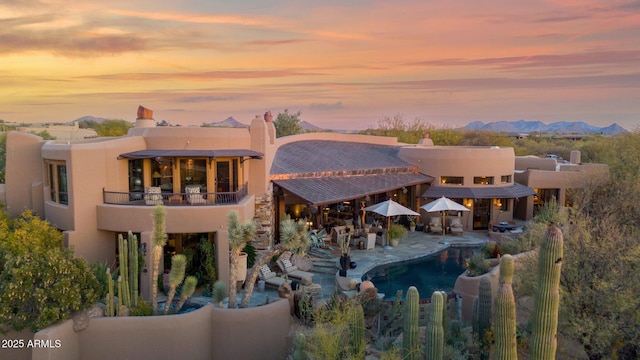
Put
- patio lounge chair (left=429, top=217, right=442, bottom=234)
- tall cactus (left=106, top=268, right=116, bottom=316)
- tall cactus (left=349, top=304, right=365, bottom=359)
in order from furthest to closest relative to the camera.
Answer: patio lounge chair (left=429, top=217, right=442, bottom=234) → tall cactus (left=106, top=268, right=116, bottom=316) → tall cactus (left=349, top=304, right=365, bottom=359)

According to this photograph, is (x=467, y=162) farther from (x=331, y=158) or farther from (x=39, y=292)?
(x=39, y=292)

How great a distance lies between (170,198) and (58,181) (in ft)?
15.5

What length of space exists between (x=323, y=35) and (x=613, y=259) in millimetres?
26613

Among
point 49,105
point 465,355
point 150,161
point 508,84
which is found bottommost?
point 465,355

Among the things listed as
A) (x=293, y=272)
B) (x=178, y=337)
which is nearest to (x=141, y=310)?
(x=178, y=337)

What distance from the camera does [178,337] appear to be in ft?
41.9

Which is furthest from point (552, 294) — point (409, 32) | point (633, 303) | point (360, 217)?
point (409, 32)

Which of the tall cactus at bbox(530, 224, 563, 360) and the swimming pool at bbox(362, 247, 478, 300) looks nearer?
the tall cactus at bbox(530, 224, 563, 360)

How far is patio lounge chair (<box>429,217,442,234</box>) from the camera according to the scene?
2876cm

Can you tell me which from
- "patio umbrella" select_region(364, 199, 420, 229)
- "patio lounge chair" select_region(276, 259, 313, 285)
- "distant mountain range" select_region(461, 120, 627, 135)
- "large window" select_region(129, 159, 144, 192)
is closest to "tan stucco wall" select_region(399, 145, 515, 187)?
"patio umbrella" select_region(364, 199, 420, 229)

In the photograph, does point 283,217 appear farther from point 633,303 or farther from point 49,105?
point 49,105

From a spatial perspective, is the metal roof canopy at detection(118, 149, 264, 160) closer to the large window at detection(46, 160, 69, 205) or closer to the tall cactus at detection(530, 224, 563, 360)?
the large window at detection(46, 160, 69, 205)

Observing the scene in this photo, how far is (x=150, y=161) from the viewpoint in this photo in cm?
2012

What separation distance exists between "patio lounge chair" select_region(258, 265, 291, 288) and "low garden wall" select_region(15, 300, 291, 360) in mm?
3501
